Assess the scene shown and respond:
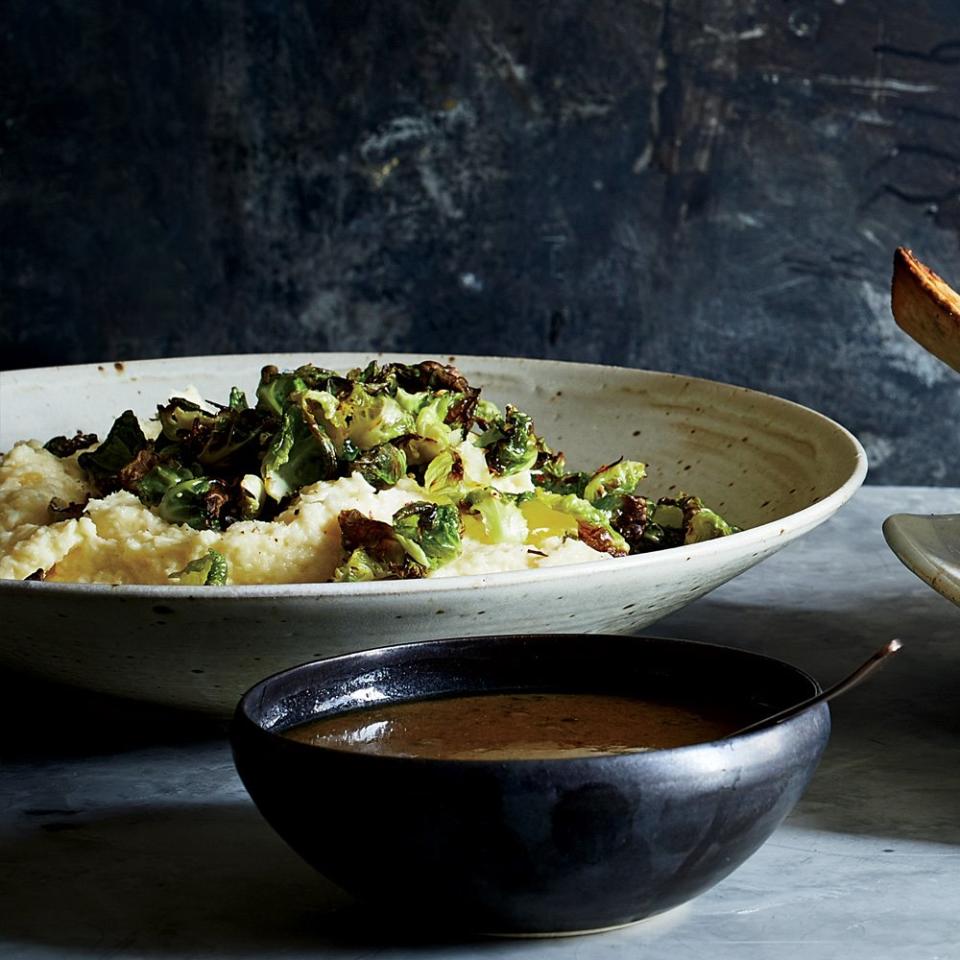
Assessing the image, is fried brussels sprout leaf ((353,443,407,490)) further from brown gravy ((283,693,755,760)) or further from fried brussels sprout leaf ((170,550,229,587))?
brown gravy ((283,693,755,760))

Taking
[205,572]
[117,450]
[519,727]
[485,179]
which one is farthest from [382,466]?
[485,179]

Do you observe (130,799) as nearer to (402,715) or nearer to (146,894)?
(146,894)

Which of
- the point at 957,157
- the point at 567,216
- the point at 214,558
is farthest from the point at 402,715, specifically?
the point at 957,157

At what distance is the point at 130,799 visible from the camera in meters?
1.18

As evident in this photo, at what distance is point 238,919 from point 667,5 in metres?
2.55

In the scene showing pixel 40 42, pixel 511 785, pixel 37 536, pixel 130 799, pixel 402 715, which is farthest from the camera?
pixel 40 42

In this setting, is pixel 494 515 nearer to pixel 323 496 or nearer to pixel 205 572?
pixel 323 496

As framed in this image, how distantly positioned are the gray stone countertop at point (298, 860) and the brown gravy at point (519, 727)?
105 millimetres

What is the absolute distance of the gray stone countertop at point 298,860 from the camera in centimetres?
93

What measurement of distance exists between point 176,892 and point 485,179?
2.39 metres

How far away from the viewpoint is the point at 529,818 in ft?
2.63

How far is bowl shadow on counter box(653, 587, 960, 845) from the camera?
1159mm

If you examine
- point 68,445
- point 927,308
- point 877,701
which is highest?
point 927,308

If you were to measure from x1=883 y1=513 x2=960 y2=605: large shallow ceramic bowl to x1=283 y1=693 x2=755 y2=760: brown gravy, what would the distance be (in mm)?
335
